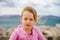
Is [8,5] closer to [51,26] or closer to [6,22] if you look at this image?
[6,22]

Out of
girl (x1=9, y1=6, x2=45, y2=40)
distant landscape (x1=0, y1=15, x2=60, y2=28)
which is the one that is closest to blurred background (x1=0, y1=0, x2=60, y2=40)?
distant landscape (x1=0, y1=15, x2=60, y2=28)

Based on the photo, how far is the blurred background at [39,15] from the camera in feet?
4.00

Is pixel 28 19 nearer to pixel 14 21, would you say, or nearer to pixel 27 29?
pixel 27 29

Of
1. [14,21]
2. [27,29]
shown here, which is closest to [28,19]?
[27,29]

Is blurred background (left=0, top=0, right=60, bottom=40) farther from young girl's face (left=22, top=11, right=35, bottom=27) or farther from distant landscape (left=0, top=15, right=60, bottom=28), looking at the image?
young girl's face (left=22, top=11, right=35, bottom=27)

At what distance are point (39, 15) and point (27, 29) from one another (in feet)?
0.61

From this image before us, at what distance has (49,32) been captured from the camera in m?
1.22

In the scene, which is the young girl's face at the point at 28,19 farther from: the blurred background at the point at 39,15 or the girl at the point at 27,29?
the blurred background at the point at 39,15

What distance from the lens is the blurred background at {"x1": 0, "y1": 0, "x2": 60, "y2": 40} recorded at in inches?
48.0

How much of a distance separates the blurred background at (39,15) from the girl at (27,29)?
11cm

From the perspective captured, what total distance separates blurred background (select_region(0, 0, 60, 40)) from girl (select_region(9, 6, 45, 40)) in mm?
110

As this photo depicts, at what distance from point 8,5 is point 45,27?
1.21ft

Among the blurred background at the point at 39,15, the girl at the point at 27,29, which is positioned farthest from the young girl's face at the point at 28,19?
the blurred background at the point at 39,15

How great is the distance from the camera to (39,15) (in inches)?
48.1
